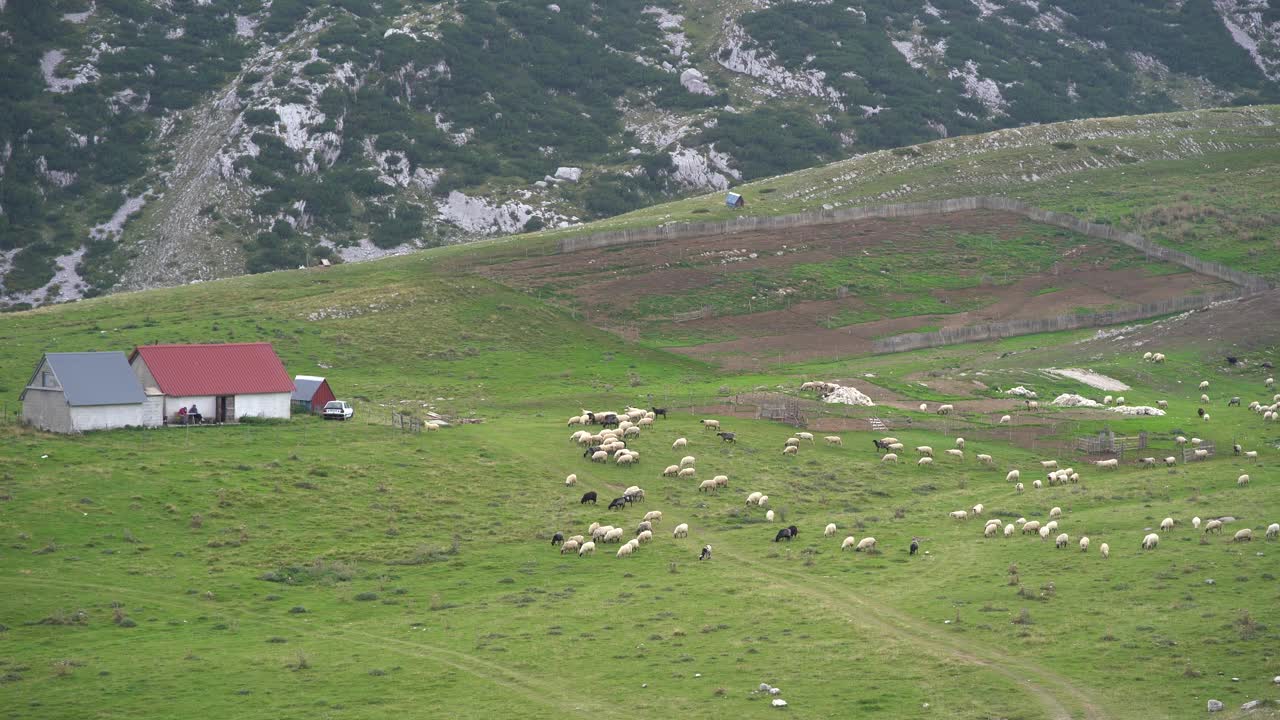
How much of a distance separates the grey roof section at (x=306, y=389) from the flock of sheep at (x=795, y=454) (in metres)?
14.8

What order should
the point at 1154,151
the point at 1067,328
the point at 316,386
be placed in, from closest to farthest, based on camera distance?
the point at 316,386 < the point at 1067,328 < the point at 1154,151

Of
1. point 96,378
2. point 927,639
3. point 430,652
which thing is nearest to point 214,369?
point 96,378

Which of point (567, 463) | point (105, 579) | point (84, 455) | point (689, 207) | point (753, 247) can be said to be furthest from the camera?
point (689, 207)

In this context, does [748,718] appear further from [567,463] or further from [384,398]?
[384,398]

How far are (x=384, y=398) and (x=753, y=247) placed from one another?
5368cm

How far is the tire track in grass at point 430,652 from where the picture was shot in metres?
38.8

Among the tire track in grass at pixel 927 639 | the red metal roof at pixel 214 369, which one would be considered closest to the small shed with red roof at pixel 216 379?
the red metal roof at pixel 214 369

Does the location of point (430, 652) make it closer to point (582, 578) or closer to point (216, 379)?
point (582, 578)

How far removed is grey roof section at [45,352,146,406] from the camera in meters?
66.8

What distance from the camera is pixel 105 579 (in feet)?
161

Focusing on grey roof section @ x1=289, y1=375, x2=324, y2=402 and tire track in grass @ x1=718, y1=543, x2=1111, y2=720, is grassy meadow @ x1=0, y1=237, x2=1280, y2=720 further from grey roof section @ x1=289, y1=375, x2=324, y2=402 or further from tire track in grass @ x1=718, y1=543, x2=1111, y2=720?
grey roof section @ x1=289, y1=375, x2=324, y2=402

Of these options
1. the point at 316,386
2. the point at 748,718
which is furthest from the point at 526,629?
the point at 316,386

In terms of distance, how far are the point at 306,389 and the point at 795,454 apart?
2787 cm

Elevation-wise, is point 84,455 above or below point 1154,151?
below
